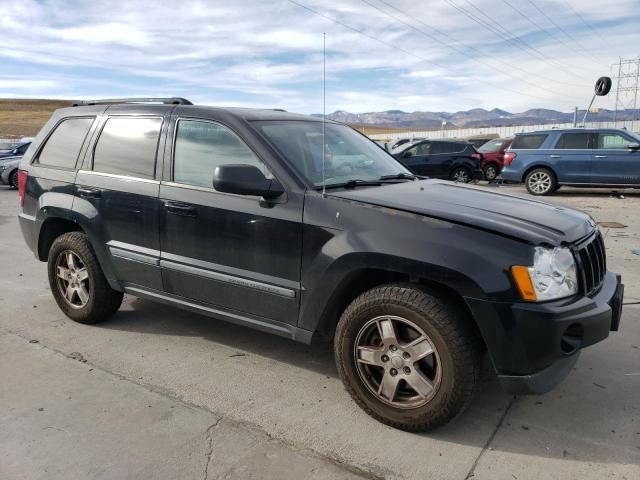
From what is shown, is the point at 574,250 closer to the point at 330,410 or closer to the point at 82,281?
the point at 330,410

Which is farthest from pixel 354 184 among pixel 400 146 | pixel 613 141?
pixel 400 146

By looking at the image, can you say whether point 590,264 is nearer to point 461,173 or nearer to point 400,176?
point 400,176

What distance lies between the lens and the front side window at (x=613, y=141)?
518 inches

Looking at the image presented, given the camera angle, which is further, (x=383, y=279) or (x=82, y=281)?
(x=82, y=281)

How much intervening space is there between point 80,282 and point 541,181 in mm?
12242

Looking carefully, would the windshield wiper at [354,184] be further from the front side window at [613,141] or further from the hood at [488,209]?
the front side window at [613,141]

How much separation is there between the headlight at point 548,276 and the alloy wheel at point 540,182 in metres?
12.0

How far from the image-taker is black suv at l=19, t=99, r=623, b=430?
2.79 m

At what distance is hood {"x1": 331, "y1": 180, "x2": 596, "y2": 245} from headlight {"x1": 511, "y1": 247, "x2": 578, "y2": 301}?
0.23ft

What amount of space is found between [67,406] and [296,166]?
2007mm

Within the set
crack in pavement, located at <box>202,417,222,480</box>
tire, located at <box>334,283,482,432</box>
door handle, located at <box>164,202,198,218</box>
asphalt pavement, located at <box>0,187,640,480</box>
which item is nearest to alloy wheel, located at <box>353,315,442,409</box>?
tire, located at <box>334,283,482,432</box>

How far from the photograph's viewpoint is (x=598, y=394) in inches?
137

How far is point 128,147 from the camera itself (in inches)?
166

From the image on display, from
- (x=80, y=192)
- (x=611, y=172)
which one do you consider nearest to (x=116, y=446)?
(x=80, y=192)
